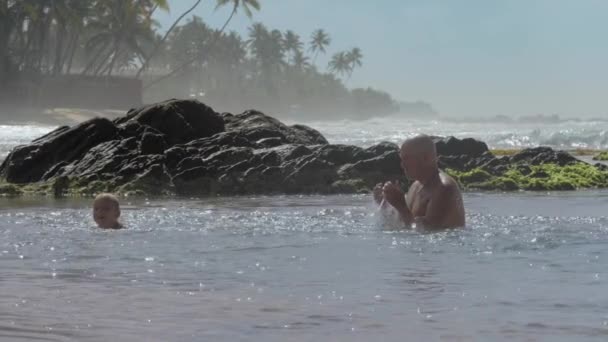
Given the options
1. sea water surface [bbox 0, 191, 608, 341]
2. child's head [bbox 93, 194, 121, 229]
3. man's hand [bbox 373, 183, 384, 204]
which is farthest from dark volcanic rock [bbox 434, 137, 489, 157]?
child's head [bbox 93, 194, 121, 229]

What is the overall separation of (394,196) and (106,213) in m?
2.75

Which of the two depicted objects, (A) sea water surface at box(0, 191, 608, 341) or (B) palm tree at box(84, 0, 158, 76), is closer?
(A) sea water surface at box(0, 191, 608, 341)

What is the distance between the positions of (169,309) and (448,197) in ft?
12.8

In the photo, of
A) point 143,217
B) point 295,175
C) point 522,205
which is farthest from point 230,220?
Answer: point 295,175

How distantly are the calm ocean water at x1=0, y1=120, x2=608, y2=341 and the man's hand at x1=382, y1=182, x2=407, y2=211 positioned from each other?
0.26 m

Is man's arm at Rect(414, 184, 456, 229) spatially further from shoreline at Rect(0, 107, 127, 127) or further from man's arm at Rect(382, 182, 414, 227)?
shoreline at Rect(0, 107, 127, 127)

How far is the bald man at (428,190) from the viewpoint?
27.7ft

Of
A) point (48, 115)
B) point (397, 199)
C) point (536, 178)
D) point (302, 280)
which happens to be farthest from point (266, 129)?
point (48, 115)

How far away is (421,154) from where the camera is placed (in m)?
8.51

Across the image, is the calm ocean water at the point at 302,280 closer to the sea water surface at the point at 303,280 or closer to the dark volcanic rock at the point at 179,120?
the sea water surface at the point at 303,280

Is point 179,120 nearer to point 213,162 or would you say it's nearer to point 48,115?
point 213,162

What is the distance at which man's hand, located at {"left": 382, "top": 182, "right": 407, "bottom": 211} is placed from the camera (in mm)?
8078

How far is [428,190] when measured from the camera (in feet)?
28.4

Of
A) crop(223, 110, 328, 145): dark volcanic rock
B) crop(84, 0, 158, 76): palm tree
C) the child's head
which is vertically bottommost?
the child's head
